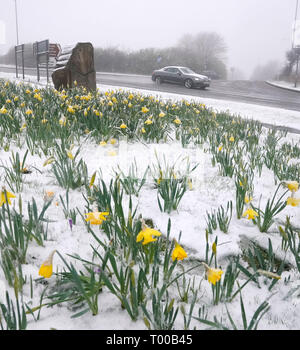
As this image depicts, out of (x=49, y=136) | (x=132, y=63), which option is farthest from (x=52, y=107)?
(x=132, y=63)

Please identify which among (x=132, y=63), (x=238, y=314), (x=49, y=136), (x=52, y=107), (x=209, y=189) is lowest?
(x=238, y=314)

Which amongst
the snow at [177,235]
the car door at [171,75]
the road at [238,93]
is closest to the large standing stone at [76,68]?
the snow at [177,235]

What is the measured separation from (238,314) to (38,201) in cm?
163

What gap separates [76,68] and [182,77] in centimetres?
1105

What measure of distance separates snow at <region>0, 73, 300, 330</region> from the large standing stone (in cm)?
465

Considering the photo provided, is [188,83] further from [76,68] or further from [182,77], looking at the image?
[76,68]

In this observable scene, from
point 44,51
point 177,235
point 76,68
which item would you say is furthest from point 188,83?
point 177,235

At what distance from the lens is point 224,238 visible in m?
1.89

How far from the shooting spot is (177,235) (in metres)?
1.92

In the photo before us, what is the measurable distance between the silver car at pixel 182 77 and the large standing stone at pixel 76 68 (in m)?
10.2

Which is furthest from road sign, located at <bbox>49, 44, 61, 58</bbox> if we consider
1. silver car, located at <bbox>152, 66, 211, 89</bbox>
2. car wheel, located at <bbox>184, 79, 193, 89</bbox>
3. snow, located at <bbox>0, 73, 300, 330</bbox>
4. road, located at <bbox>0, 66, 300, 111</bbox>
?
snow, located at <bbox>0, 73, 300, 330</bbox>

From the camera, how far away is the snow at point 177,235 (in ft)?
4.10

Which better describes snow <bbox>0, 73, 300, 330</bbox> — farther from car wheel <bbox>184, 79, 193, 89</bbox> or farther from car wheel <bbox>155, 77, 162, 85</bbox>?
car wheel <bbox>155, 77, 162, 85</bbox>
